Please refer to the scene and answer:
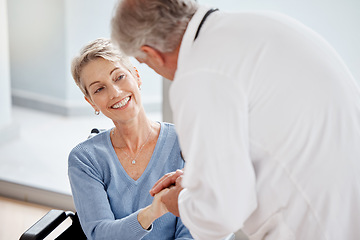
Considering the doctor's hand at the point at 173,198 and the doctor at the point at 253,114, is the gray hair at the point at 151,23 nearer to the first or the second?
the doctor at the point at 253,114

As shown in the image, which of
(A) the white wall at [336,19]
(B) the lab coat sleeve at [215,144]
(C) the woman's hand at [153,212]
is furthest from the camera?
(A) the white wall at [336,19]

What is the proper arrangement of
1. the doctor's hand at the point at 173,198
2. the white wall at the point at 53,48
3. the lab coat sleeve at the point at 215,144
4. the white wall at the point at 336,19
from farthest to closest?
the white wall at the point at 53,48, the white wall at the point at 336,19, the doctor's hand at the point at 173,198, the lab coat sleeve at the point at 215,144

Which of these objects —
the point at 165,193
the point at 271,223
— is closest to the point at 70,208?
the point at 165,193

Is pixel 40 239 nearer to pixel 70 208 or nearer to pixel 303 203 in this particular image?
pixel 303 203

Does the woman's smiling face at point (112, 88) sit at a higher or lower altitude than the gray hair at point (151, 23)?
lower

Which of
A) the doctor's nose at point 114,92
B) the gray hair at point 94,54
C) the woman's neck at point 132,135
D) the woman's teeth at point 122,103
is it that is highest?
the gray hair at point 94,54

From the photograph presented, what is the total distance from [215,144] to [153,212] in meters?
0.61

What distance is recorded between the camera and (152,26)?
1348 mm

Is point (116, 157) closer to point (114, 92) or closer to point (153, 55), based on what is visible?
point (114, 92)

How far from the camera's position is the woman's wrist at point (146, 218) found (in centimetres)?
183

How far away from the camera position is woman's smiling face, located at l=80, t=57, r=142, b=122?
201 centimetres

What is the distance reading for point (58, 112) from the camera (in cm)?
371

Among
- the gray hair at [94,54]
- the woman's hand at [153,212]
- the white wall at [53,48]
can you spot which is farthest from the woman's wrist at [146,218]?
the white wall at [53,48]

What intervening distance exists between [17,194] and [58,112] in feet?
2.11
